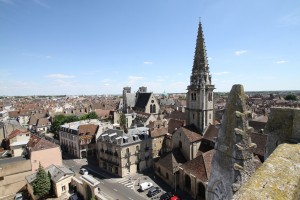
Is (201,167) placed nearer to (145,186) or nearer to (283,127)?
(145,186)

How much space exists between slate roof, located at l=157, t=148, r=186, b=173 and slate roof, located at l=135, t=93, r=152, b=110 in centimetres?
3470

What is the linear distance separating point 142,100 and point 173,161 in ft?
132

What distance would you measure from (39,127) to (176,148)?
59.6 metres

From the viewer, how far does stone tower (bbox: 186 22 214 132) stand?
34.3 meters

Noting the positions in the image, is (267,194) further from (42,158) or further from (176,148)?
(42,158)

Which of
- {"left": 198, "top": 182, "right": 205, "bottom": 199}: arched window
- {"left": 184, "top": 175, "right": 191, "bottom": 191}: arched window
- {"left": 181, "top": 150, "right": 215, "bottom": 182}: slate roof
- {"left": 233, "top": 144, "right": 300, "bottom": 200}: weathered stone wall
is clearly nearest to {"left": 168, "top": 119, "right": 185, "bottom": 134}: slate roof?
{"left": 181, "top": 150, "right": 215, "bottom": 182}: slate roof

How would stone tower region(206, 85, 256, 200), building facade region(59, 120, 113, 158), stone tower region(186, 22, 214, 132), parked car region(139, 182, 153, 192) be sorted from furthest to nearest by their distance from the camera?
building facade region(59, 120, 113, 158), stone tower region(186, 22, 214, 132), parked car region(139, 182, 153, 192), stone tower region(206, 85, 256, 200)

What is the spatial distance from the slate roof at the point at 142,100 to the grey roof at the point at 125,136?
92.1 feet

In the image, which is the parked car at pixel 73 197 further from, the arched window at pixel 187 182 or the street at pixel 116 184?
the arched window at pixel 187 182

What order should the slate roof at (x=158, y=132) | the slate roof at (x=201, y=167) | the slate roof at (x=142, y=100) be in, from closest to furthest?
1. the slate roof at (x=201, y=167)
2. the slate roof at (x=158, y=132)
3. the slate roof at (x=142, y=100)

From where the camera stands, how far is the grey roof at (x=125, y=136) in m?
35.2

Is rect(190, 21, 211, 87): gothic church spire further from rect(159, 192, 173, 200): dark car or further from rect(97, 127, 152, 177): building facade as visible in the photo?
rect(159, 192, 173, 200): dark car

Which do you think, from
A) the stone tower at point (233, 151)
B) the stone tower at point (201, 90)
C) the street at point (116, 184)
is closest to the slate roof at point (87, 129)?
the street at point (116, 184)

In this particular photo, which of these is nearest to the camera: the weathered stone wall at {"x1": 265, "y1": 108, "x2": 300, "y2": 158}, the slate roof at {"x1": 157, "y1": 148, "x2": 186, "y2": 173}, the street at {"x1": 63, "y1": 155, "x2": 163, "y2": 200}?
the weathered stone wall at {"x1": 265, "y1": 108, "x2": 300, "y2": 158}
